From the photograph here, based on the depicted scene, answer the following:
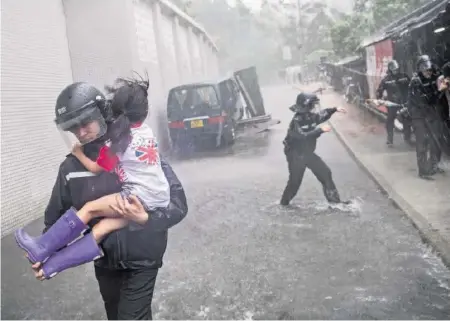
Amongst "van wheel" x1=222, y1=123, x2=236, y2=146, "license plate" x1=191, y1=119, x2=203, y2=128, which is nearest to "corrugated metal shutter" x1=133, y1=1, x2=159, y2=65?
"license plate" x1=191, y1=119, x2=203, y2=128

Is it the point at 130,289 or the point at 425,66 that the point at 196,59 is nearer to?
the point at 425,66

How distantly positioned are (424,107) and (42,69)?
541 cm

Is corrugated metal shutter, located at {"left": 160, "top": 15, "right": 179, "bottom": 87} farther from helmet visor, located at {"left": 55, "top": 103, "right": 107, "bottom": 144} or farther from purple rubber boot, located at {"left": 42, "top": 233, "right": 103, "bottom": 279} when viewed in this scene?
purple rubber boot, located at {"left": 42, "top": 233, "right": 103, "bottom": 279}

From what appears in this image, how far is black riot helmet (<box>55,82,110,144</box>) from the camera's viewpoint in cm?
218

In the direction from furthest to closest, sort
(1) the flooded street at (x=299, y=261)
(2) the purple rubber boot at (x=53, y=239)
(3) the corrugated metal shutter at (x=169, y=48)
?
(3) the corrugated metal shutter at (x=169, y=48) < (1) the flooded street at (x=299, y=261) < (2) the purple rubber boot at (x=53, y=239)

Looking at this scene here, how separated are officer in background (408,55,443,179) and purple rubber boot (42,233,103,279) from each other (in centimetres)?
587

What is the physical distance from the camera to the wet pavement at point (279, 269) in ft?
12.1

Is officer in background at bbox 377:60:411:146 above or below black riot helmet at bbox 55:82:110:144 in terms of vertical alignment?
below

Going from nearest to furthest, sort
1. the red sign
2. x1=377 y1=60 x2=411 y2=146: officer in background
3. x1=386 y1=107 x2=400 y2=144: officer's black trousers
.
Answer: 1. x1=377 y1=60 x2=411 y2=146: officer in background
2. x1=386 y1=107 x2=400 y2=144: officer's black trousers
3. the red sign

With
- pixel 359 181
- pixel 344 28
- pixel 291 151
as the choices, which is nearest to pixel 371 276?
pixel 291 151

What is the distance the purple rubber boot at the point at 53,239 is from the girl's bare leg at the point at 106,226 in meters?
0.09

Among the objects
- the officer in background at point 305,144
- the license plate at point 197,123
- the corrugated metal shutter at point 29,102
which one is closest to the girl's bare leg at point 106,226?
the officer in background at point 305,144

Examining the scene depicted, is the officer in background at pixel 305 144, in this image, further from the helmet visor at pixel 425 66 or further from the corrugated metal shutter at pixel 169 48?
the corrugated metal shutter at pixel 169 48

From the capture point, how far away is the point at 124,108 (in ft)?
7.52
